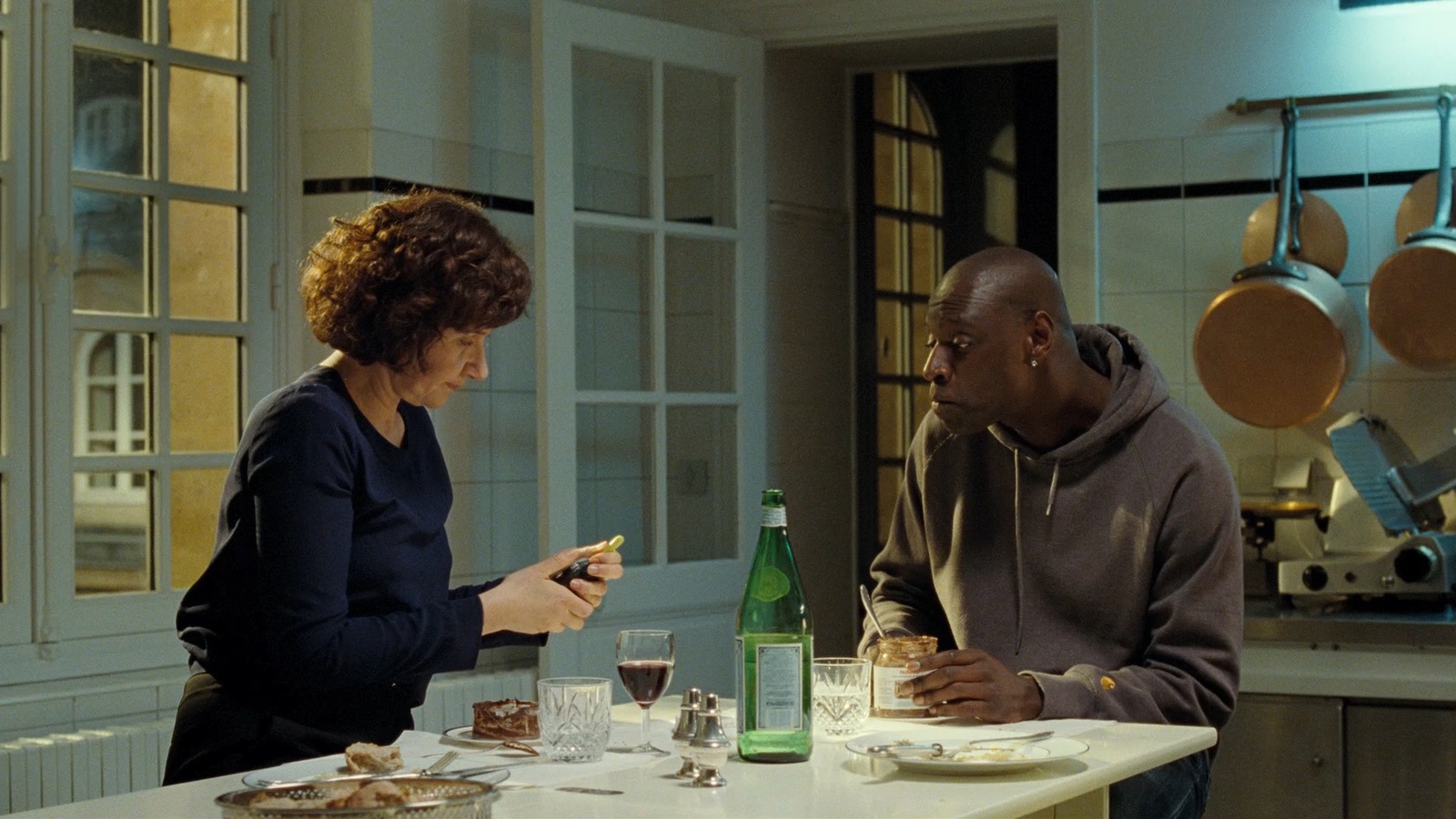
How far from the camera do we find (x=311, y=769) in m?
1.86

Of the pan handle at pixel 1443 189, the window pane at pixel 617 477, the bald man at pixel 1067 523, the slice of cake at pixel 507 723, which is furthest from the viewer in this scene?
the window pane at pixel 617 477

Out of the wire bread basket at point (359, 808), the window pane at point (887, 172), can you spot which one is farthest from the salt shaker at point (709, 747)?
the window pane at point (887, 172)

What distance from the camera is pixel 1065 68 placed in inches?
170

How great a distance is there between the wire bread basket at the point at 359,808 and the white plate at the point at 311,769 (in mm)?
201

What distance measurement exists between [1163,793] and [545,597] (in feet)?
2.85

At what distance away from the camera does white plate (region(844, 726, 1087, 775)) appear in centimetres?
184

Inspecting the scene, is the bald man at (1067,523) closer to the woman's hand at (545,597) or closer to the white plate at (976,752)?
the white plate at (976,752)

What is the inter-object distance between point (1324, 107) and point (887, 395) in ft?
6.29

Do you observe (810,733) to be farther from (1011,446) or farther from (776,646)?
(1011,446)

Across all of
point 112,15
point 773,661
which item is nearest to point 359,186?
point 112,15

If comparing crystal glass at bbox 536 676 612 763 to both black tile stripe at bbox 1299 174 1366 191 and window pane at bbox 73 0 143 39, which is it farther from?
black tile stripe at bbox 1299 174 1366 191

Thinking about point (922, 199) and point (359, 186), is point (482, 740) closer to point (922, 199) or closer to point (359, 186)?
point (359, 186)

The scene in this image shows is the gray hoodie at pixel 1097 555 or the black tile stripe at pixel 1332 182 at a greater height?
the black tile stripe at pixel 1332 182

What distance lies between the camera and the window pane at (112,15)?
11.2 ft
